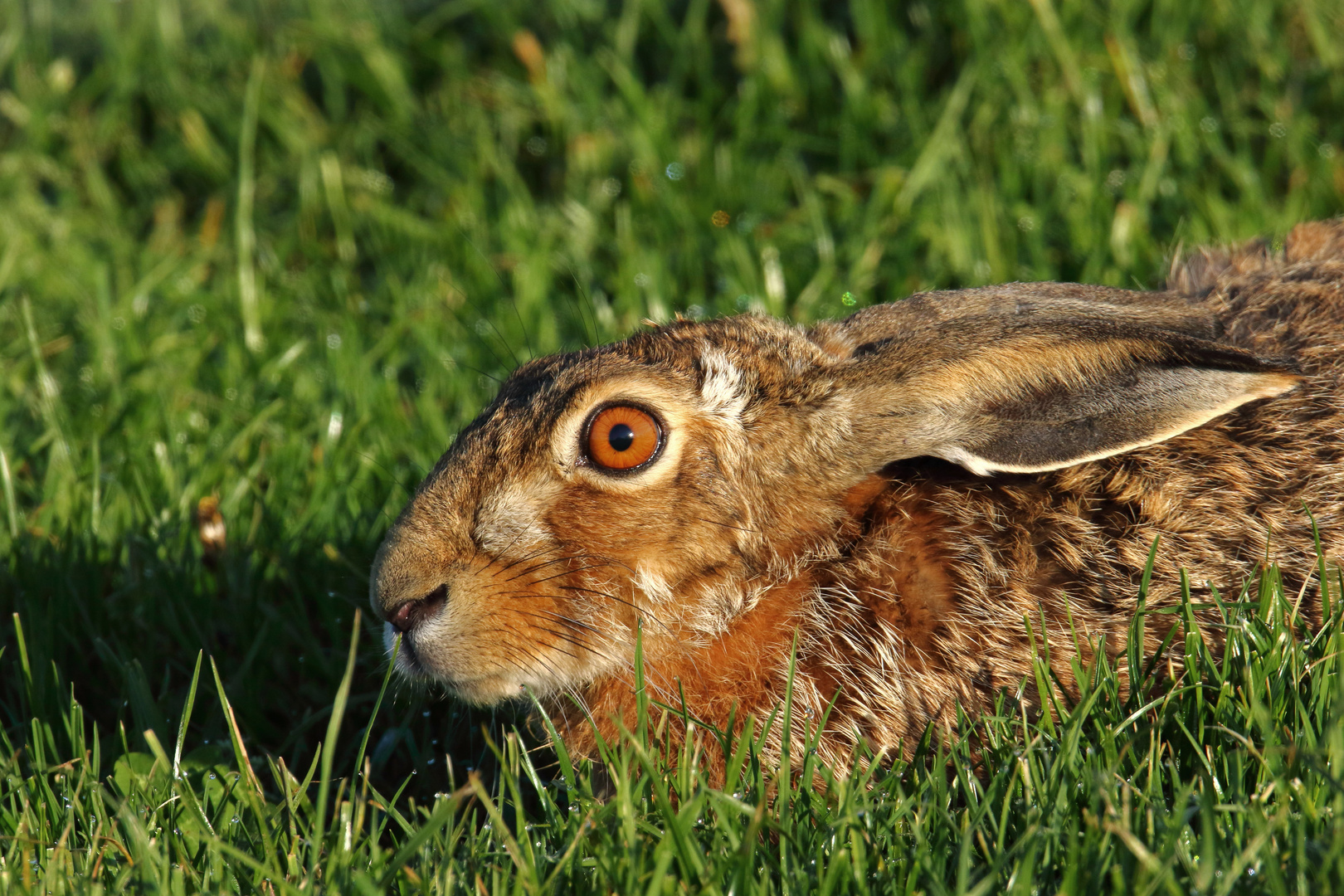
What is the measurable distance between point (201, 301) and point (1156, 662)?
4.32 metres

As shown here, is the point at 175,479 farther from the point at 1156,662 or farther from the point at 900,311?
the point at 1156,662

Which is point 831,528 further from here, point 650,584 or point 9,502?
point 9,502

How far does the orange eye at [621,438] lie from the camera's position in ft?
10.4

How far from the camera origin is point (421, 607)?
123 inches

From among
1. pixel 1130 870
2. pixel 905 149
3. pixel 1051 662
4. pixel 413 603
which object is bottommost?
pixel 1130 870

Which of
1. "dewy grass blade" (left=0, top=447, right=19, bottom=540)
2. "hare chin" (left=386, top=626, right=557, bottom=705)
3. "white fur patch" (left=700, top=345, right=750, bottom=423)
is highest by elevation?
"white fur patch" (left=700, top=345, right=750, bottom=423)

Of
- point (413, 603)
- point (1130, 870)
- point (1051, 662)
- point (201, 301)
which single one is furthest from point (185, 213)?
point (1130, 870)

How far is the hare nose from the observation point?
123 inches

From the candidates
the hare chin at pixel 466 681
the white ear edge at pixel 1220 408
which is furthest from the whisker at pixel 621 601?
the white ear edge at pixel 1220 408

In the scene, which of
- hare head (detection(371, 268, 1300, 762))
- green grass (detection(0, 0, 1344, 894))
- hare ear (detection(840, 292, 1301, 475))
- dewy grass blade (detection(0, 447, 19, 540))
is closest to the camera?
green grass (detection(0, 0, 1344, 894))

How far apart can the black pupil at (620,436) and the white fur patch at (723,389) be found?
0.65ft

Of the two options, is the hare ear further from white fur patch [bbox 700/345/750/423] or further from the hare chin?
the hare chin

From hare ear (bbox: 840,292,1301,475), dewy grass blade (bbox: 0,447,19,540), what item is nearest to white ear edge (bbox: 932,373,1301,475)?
hare ear (bbox: 840,292,1301,475)

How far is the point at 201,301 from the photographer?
5.91 m
